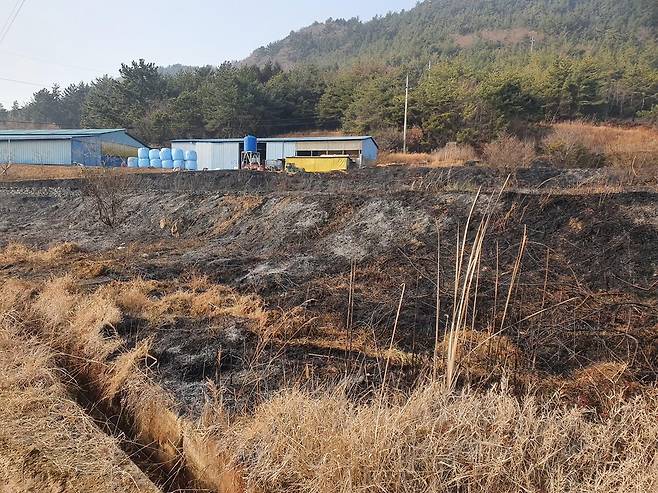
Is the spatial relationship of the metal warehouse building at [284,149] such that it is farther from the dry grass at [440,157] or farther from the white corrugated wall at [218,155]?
the dry grass at [440,157]

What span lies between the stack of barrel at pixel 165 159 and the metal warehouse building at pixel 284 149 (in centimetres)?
115

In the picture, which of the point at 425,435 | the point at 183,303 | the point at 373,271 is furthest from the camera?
the point at 373,271

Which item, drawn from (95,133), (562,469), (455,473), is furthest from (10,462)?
(95,133)

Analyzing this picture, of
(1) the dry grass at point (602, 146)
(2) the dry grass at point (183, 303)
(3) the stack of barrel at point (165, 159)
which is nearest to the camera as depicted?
(2) the dry grass at point (183, 303)

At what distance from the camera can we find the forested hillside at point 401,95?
107ft

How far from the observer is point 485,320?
4.57 m

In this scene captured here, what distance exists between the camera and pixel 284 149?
3012 centimetres

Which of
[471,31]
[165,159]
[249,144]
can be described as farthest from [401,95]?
[471,31]

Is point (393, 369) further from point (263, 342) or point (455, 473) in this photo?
point (455, 473)

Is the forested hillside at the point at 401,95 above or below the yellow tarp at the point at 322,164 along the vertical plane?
above

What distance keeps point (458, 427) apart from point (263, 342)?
80.2 inches

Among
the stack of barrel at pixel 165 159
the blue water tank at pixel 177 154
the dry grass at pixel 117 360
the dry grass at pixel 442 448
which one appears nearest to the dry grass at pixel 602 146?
the dry grass at pixel 442 448

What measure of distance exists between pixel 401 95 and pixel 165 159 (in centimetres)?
1885

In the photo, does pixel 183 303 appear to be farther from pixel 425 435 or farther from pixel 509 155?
pixel 509 155
